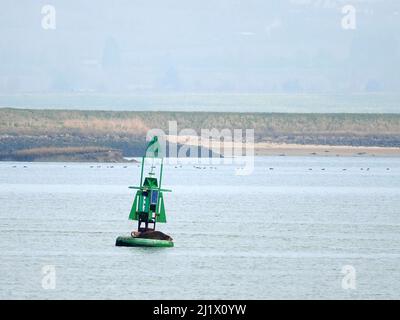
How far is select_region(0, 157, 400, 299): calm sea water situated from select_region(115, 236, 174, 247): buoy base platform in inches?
11.4

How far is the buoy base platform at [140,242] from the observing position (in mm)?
43312

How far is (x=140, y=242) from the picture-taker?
43.3 metres

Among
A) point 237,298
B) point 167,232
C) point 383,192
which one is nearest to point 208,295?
point 237,298

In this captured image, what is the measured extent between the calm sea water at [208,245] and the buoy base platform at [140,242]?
29cm

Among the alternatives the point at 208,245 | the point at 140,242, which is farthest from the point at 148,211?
the point at 208,245

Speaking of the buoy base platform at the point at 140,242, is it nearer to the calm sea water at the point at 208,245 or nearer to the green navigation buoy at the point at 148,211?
the green navigation buoy at the point at 148,211

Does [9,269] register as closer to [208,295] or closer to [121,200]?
[208,295]

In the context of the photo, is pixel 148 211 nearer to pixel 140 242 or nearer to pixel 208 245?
pixel 140 242

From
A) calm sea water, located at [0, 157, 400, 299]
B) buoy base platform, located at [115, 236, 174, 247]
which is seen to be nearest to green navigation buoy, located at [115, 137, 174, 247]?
buoy base platform, located at [115, 236, 174, 247]

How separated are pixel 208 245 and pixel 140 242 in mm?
3794

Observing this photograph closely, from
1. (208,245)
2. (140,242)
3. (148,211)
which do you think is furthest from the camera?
(208,245)

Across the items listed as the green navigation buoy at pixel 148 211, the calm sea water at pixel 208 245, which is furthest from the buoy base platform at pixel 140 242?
the calm sea water at pixel 208 245

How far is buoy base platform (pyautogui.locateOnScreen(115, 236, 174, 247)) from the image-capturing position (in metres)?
43.3
